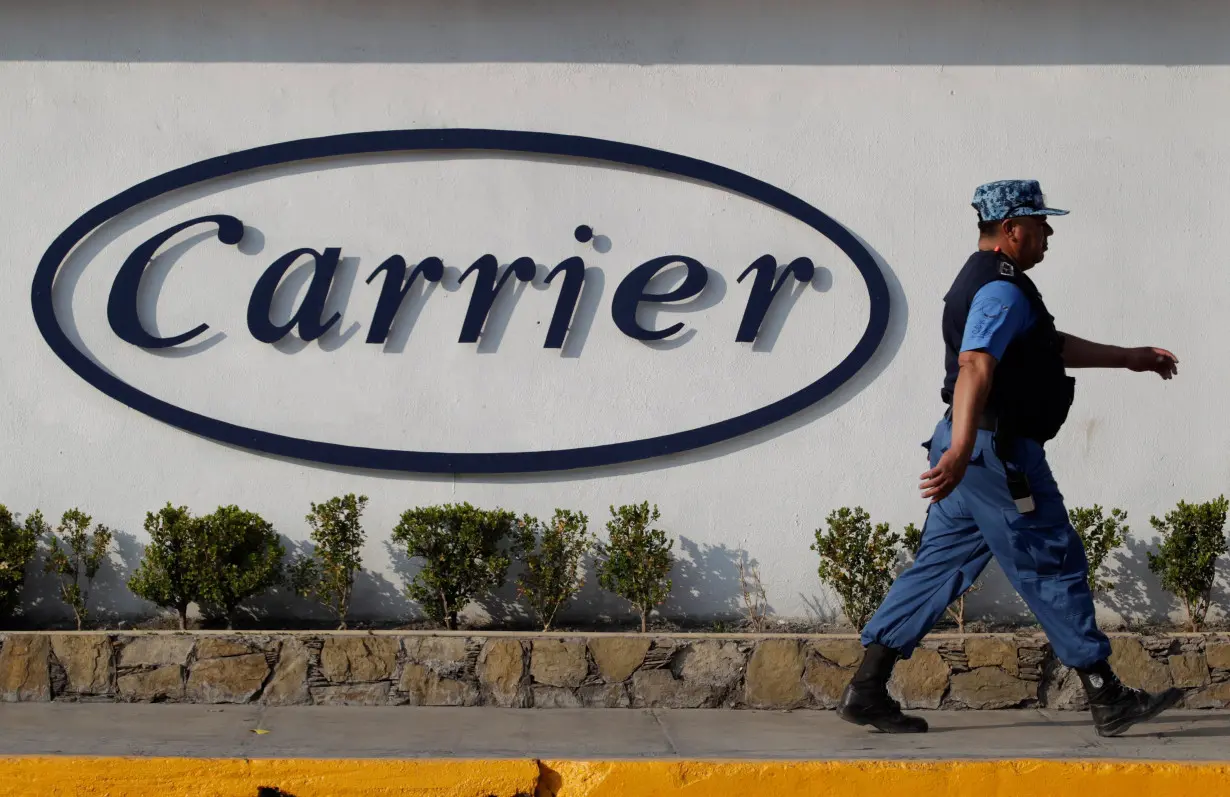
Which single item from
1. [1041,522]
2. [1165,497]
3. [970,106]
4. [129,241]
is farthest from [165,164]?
[1165,497]

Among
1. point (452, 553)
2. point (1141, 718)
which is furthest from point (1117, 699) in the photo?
point (452, 553)

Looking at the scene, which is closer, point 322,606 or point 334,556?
point 334,556

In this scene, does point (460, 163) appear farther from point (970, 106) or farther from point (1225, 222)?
point (1225, 222)

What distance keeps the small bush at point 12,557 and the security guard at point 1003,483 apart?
3.58m

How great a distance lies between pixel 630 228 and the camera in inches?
260

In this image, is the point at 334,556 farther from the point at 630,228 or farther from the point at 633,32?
the point at 633,32

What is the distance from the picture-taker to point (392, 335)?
6574 millimetres

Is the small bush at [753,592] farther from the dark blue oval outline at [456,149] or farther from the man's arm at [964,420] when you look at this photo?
the man's arm at [964,420]

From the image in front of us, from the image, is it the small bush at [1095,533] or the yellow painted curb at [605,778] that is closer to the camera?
the yellow painted curb at [605,778]

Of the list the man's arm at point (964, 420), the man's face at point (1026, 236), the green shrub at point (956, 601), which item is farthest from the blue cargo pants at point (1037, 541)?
the green shrub at point (956, 601)

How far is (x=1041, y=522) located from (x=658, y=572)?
1866mm

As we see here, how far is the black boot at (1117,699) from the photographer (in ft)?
16.7

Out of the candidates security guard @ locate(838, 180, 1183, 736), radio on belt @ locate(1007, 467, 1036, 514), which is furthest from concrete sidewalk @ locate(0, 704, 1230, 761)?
radio on belt @ locate(1007, 467, 1036, 514)

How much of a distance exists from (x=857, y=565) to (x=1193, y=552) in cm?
150
